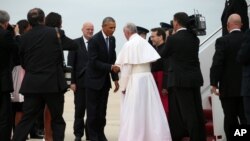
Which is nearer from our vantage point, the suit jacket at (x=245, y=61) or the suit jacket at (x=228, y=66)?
the suit jacket at (x=245, y=61)

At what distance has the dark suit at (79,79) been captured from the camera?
9.38 metres

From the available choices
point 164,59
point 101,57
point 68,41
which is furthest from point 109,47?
point 68,41

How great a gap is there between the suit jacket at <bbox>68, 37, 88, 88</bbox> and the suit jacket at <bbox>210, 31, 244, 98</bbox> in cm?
241

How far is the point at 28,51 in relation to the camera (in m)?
7.54

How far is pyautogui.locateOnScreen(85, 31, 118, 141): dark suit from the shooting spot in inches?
352

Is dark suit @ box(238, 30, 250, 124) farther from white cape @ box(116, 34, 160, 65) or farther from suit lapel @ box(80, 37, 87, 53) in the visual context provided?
suit lapel @ box(80, 37, 87, 53)

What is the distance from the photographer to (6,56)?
7680 millimetres

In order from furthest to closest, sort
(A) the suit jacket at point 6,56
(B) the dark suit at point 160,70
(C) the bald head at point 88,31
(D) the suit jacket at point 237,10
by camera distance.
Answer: (C) the bald head at point 88,31, (B) the dark suit at point 160,70, (D) the suit jacket at point 237,10, (A) the suit jacket at point 6,56

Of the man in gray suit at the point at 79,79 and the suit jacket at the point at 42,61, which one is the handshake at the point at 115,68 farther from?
the suit jacket at the point at 42,61

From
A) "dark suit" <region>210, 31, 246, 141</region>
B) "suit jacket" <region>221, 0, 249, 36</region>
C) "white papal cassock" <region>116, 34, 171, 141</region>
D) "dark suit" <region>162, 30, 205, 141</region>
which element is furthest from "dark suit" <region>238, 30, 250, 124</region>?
"suit jacket" <region>221, 0, 249, 36</region>

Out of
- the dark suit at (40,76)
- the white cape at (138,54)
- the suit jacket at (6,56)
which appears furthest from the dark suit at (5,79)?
the white cape at (138,54)

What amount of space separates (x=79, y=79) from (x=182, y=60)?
2.03 meters

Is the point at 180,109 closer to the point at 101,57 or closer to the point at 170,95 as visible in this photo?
the point at 170,95

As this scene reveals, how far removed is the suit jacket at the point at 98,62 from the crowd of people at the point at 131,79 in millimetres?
14
